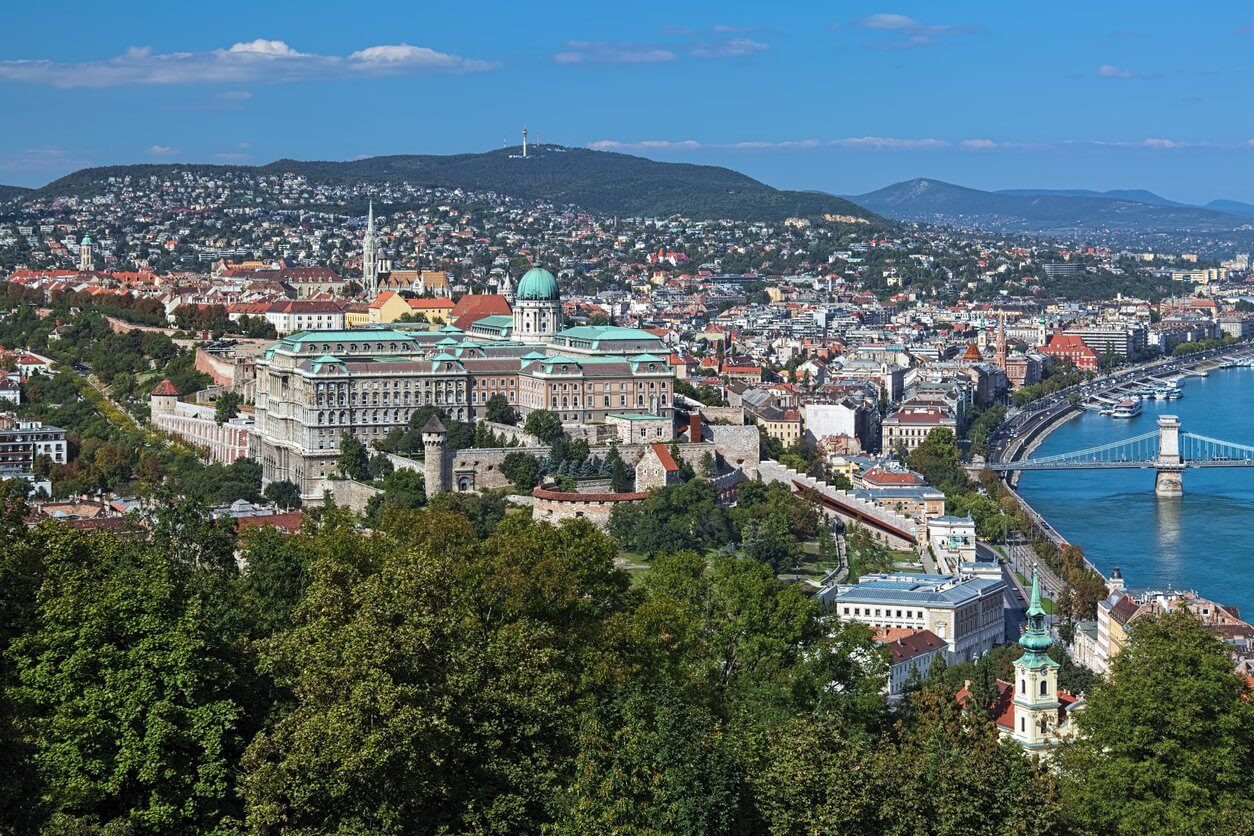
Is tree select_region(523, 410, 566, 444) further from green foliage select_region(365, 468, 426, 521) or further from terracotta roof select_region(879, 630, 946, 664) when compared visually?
terracotta roof select_region(879, 630, 946, 664)

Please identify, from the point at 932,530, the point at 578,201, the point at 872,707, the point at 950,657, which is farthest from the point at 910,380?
the point at 578,201

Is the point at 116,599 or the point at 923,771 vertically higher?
the point at 116,599

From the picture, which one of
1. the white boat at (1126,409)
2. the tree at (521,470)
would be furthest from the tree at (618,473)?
the white boat at (1126,409)

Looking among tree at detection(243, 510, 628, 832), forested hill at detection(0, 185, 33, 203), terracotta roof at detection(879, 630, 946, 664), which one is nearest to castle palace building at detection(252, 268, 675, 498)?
terracotta roof at detection(879, 630, 946, 664)

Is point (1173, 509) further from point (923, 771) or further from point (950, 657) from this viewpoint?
point (923, 771)

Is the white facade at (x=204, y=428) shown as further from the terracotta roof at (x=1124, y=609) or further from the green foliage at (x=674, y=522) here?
the terracotta roof at (x=1124, y=609)
